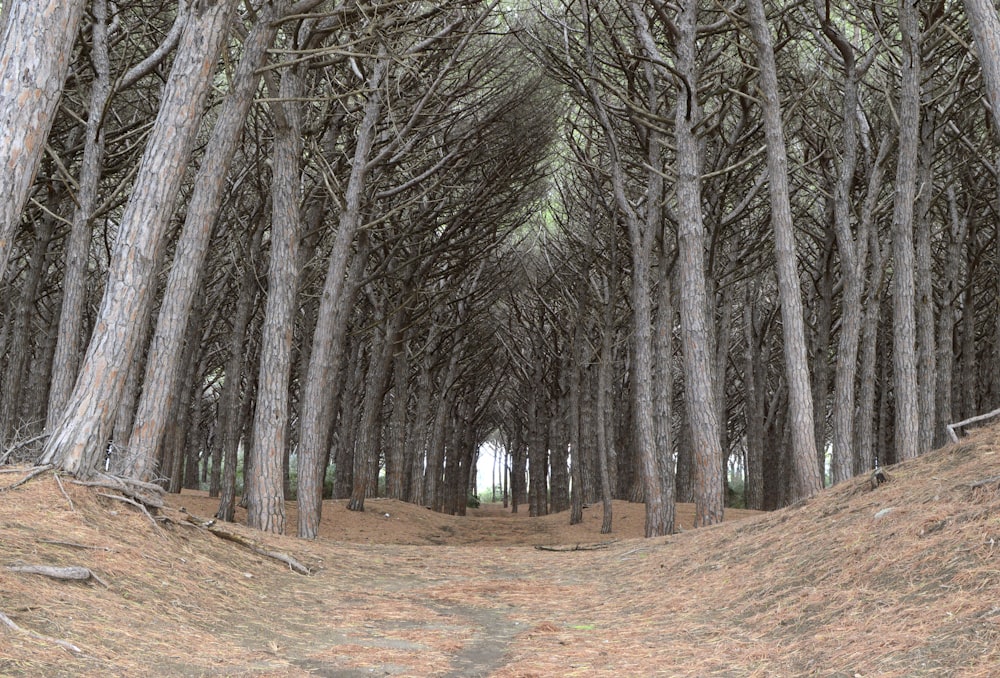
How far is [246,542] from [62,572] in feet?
9.81

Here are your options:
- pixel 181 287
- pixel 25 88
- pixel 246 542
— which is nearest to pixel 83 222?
pixel 181 287

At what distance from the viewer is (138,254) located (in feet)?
22.2

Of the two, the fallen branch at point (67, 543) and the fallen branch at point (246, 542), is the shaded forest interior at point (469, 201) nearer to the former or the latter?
the fallen branch at point (246, 542)

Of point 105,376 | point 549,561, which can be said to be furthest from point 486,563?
point 105,376

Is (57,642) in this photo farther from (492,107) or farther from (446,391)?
(446,391)

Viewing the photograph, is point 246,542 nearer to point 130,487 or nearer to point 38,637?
point 130,487

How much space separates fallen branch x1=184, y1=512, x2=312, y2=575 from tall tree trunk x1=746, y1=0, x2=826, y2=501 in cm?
602

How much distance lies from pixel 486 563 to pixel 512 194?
1024 cm

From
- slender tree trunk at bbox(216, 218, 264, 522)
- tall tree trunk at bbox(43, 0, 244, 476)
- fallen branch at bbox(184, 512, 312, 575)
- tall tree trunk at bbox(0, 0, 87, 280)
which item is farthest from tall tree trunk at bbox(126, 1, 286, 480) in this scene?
slender tree trunk at bbox(216, 218, 264, 522)

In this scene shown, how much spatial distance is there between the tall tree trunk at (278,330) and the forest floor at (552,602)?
2.16 m

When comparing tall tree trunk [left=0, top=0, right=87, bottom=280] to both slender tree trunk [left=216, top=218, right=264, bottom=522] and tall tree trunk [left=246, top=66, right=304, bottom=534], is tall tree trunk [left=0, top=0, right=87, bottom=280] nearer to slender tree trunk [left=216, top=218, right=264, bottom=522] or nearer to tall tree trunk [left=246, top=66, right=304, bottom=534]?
tall tree trunk [left=246, top=66, right=304, bottom=534]

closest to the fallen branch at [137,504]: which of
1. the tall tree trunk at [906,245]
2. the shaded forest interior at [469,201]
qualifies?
the shaded forest interior at [469,201]

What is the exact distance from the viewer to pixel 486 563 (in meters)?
10.2

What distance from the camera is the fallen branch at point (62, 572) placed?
4.61m
